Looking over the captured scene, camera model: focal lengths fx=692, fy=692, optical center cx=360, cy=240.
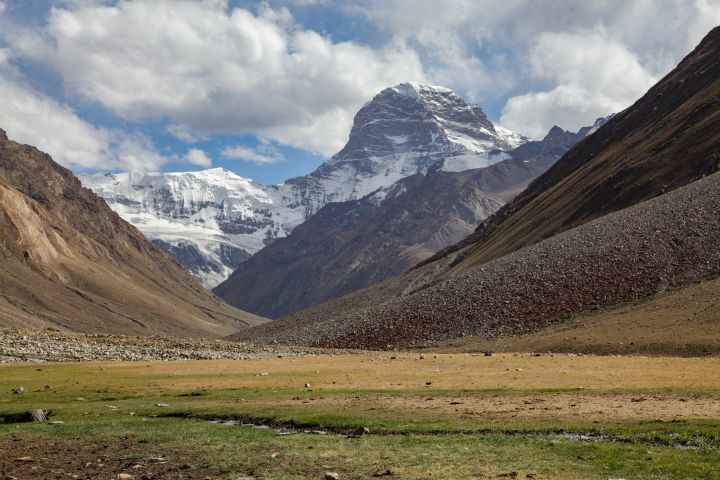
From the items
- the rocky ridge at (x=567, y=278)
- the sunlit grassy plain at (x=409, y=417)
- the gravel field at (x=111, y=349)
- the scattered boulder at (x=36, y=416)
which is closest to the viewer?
the sunlit grassy plain at (x=409, y=417)

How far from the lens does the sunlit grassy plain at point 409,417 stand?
21.9 metres

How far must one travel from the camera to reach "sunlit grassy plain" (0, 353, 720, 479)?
2188 centimetres

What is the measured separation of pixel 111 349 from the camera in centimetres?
8738

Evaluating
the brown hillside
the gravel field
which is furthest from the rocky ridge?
the brown hillside

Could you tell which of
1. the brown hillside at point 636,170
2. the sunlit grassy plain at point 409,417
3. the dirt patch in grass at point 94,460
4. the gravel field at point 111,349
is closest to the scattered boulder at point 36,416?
→ the sunlit grassy plain at point 409,417

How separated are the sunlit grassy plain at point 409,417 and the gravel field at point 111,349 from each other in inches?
711

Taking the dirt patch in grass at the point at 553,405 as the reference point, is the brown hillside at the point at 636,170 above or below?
above

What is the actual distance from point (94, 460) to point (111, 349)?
6659 cm

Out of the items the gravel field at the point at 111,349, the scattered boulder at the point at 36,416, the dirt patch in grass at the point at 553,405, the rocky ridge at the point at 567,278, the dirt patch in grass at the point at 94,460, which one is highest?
the rocky ridge at the point at 567,278

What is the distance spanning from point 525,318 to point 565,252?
696 inches

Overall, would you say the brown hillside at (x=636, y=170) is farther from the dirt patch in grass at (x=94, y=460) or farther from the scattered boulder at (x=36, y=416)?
the dirt patch in grass at (x=94, y=460)

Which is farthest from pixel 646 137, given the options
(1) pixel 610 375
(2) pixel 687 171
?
(1) pixel 610 375

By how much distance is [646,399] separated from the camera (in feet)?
117

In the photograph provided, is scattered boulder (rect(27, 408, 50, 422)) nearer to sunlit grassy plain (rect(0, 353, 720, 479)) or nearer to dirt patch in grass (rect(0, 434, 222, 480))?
sunlit grassy plain (rect(0, 353, 720, 479))
